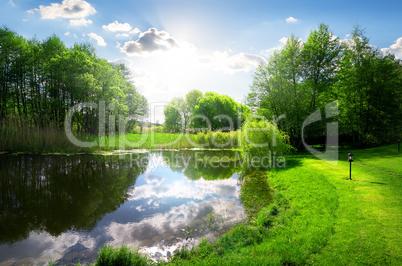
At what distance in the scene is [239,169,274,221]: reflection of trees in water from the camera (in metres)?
7.05

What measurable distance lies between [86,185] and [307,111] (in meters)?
20.7

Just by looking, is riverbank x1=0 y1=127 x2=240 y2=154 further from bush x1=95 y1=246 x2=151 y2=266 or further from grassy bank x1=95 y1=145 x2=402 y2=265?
bush x1=95 y1=246 x2=151 y2=266

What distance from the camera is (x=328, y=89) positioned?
68.4ft

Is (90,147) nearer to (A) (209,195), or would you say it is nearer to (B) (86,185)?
(B) (86,185)

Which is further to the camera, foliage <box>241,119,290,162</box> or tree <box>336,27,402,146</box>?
tree <box>336,27,402,146</box>

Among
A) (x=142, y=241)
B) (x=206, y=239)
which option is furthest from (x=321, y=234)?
(x=142, y=241)

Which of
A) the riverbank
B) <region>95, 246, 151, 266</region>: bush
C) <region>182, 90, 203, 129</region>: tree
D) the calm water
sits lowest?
the calm water

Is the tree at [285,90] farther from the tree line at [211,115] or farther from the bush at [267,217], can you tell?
the tree line at [211,115]

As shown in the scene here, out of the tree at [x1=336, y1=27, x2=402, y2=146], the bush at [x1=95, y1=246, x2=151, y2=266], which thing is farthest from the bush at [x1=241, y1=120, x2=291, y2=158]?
the tree at [x1=336, y1=27, x2=402, y2=146]

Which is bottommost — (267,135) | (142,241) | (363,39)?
(142,241)

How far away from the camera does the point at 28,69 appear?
23.3 metres

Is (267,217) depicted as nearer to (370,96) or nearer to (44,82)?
(370,96)

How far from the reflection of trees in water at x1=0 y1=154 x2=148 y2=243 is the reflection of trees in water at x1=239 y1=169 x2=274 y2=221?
489 cm

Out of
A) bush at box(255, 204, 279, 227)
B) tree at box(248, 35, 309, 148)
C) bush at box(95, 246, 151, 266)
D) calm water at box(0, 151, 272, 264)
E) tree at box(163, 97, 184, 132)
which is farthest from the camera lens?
tree at box(163, 97, 184, 132)
